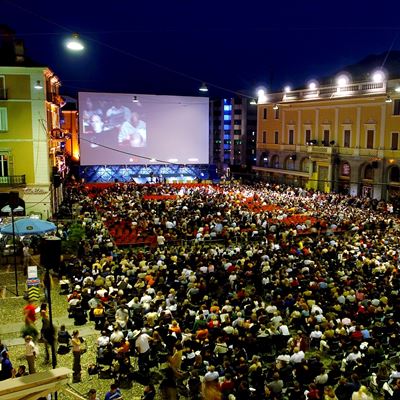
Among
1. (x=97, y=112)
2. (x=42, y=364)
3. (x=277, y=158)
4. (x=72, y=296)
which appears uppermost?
(x=97, y=112)

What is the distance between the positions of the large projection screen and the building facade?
39.8 m

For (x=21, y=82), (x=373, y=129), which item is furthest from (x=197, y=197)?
(x=373, y=129)

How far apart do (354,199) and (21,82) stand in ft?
78.3

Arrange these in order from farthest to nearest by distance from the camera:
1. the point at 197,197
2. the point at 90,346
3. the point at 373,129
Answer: the point at 373,129, the point at 197,197, the point at 90,346

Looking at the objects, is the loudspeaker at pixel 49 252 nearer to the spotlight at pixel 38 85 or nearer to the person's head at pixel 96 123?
the spotlight at pixel 38 85

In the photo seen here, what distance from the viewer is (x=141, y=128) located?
48.3 metres

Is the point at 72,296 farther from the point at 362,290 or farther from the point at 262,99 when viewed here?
the point at 262,99

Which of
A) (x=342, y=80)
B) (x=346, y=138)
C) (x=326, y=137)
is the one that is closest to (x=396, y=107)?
(x=346, y=138)

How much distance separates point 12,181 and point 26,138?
2752mm

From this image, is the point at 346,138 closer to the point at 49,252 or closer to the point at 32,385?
the point at 49,252

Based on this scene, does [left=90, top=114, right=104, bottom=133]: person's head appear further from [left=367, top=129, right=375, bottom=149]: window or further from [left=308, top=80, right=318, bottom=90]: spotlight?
[left=367, top=129, right=375, bottom=149]: window

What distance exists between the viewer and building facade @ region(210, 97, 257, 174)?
92.4 m

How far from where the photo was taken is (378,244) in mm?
20703

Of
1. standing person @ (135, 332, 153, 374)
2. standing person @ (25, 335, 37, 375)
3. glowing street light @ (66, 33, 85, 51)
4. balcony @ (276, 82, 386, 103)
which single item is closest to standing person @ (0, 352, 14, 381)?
standing person @ (25, 335, 37, 375)
